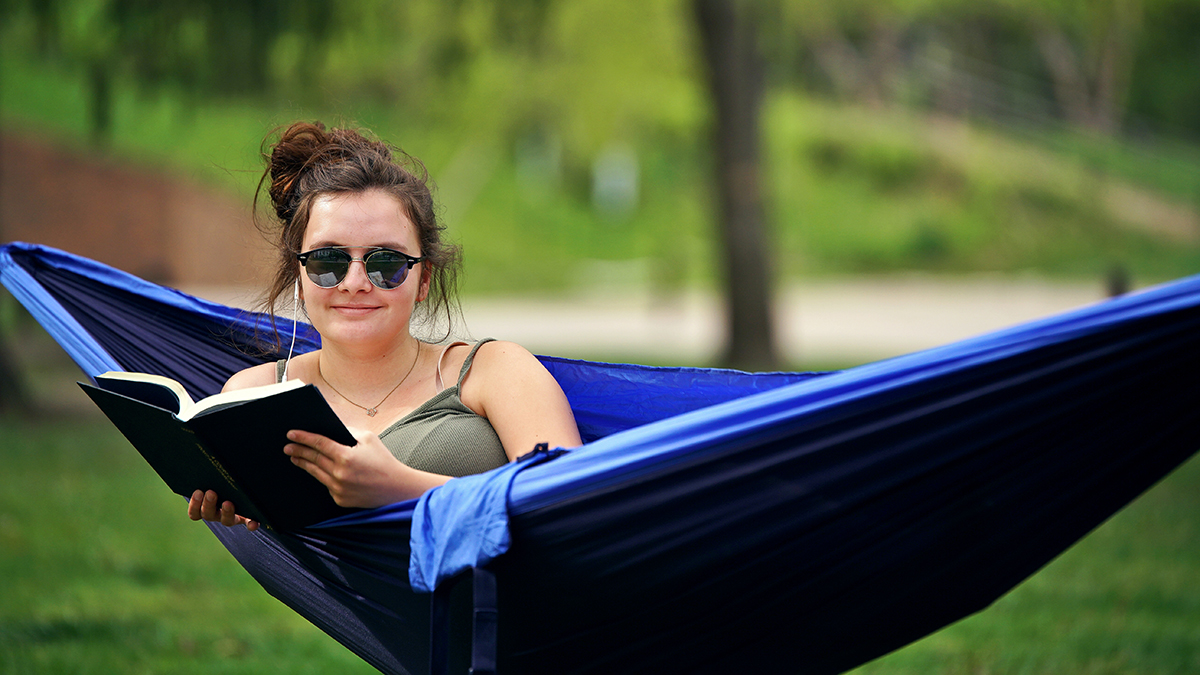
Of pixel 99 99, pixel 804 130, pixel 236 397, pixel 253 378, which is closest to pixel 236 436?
pixel 236 397

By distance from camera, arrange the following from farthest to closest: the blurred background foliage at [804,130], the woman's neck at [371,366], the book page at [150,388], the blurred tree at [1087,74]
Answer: the blurred tree at [1087,74], the blurred background foliage at [804,130], the woman's neck at [371,366], the book page at [150,388]

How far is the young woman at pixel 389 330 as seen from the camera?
186cm

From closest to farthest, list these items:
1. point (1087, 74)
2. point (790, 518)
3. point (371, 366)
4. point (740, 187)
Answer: point (790, 518) → point (371, 366) → point (740, 187) → point (1087, 74)

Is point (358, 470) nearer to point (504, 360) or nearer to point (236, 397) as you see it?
point (236, 397)

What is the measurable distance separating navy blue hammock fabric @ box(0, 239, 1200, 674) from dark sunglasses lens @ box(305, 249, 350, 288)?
424mm

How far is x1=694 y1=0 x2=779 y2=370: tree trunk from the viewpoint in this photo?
26.8ft

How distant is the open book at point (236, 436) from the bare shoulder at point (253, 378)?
0.90 ft

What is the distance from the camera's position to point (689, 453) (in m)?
1.57

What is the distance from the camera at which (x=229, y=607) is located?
3.45m

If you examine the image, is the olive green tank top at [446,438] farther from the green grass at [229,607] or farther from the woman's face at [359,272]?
the green grass at [229,607]

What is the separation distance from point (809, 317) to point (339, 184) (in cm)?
→ 1201

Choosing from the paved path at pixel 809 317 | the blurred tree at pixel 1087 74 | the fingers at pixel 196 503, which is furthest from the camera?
the blurred tree at pixel 1087 74

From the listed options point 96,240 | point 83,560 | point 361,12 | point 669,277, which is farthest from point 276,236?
point 669,277

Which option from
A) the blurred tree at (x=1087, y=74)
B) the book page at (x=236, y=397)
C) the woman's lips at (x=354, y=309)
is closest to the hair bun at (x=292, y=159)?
the woman's lips at (x=354, y=309)
